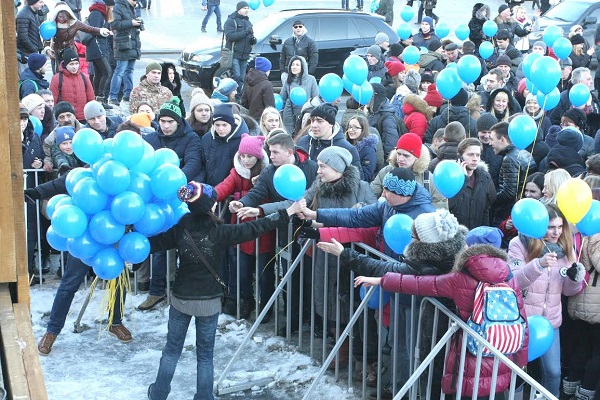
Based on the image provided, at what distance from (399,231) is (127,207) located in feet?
5.94

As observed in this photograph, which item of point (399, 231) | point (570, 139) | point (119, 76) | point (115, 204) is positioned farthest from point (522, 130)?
point (119, 76)

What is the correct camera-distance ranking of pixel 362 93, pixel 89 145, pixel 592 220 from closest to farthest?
pixel 89 145, pixel 592 220, pixel 362 93

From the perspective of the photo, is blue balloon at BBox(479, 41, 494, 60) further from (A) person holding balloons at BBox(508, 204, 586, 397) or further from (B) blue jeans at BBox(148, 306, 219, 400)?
(B) blue jeans at BBox(148, 306, 219, 400)

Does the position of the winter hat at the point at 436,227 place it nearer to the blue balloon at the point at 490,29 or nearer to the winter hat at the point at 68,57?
the winter hat at the point at 68,57

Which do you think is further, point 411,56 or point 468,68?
point 411,56

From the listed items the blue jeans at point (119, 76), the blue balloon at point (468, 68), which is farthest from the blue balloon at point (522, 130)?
the blue jeans at point (119, 76)

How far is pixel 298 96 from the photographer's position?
37.9 feet

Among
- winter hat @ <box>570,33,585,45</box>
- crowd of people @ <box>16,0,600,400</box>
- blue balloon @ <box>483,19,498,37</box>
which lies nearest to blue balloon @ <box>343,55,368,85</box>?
crowd of people @ <box>16,0,600,400</box>

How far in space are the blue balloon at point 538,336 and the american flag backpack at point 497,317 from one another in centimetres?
30

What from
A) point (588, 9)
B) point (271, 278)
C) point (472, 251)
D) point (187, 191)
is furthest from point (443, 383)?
point (588, 9)

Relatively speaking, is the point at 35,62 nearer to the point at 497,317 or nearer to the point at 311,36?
the point at 311,36

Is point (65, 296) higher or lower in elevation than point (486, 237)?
lower

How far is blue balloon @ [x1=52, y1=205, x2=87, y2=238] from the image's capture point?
5645mm

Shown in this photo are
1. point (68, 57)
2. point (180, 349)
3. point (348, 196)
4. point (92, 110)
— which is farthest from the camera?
point (68, 57)
